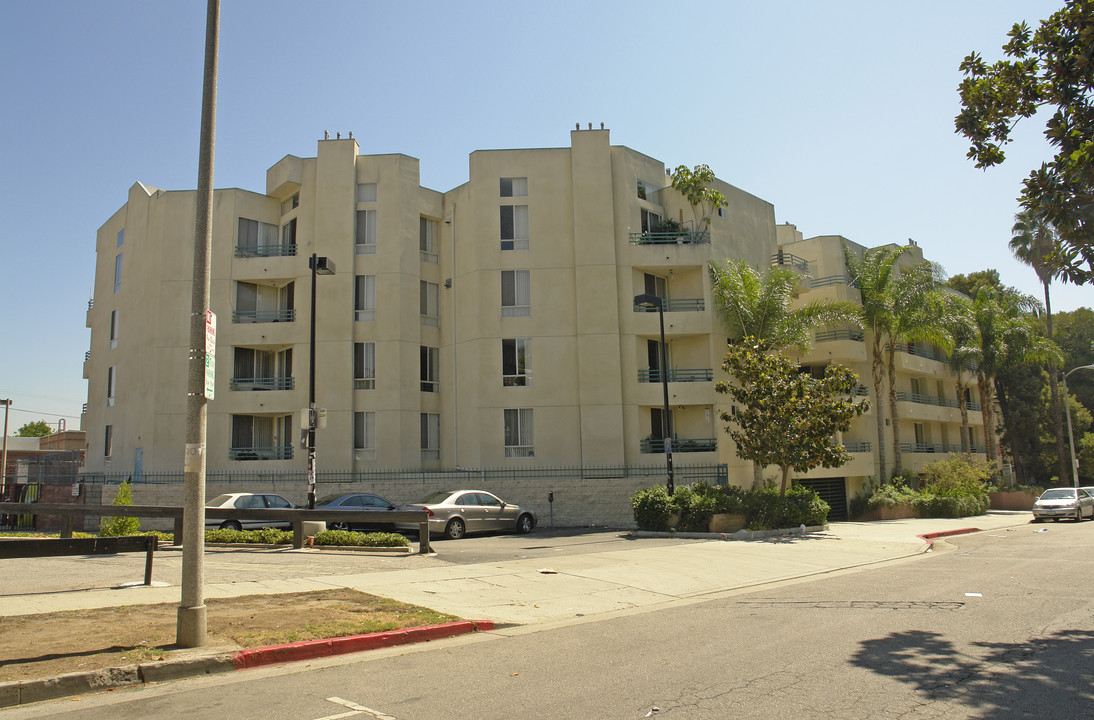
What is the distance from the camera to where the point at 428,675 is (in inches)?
297

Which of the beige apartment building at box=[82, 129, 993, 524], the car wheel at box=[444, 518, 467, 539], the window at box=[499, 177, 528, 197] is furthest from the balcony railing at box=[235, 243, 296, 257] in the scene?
the car wheel at box=[444, 518, 467, 539]

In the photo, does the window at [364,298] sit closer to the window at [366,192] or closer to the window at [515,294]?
the window at [366,192]

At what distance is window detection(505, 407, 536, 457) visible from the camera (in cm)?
3072

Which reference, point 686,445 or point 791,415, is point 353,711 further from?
point 686,445

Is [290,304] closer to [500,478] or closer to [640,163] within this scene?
[500,478]

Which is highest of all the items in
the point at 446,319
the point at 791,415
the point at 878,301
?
the point at 878,301

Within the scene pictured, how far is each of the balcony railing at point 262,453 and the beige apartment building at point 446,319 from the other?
0.08 m

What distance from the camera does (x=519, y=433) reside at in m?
30.9

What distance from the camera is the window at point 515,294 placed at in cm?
3169

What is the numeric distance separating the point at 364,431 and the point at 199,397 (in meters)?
23.5

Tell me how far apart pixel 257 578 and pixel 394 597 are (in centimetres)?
296

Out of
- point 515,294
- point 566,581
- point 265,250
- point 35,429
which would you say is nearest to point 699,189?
point 515,294

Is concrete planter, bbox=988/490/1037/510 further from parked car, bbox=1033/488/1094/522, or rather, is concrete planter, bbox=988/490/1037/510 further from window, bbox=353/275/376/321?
window, bbox=353/275/376/321

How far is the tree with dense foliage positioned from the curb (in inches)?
394
